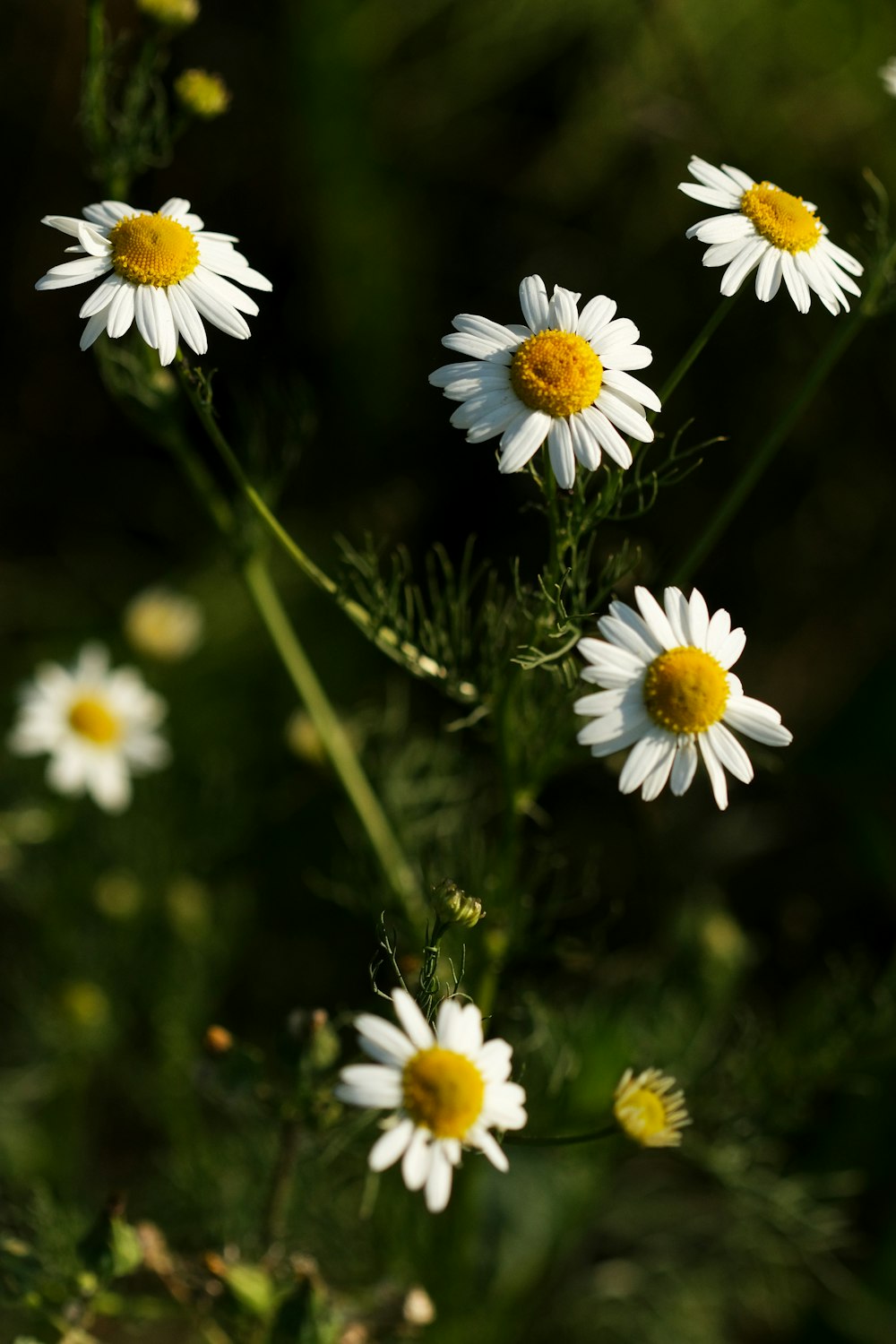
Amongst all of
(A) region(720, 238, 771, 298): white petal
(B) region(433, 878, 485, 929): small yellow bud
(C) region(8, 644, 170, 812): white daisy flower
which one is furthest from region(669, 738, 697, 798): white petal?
(C) region(8, 644, 170, 812): white daisy flower

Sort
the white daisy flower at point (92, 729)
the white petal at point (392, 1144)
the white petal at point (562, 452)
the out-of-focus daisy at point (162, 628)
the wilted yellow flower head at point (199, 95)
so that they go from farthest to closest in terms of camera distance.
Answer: the out-of-focus daisy at point (162, 628) → the white daisy flower at point (92, 729) → the wilted yellow flower head at point (199, 95) → the white petal at point (562, 452) → the white petal at point (392, 1144)

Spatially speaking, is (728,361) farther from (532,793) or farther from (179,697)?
(532,793)

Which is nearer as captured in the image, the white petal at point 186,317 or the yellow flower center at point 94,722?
the white petal at point 186,317

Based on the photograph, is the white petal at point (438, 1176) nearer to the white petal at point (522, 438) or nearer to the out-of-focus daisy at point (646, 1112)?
the out-of-focus daisy at point (646, 1112)

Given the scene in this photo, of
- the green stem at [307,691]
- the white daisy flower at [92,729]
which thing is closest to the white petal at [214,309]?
the green stem at [307,691]

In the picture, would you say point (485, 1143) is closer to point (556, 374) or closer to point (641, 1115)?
point (641, 1115)

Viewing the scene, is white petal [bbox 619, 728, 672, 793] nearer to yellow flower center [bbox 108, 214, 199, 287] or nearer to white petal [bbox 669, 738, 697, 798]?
white petal [bbox 669, 738, 697, 798]
